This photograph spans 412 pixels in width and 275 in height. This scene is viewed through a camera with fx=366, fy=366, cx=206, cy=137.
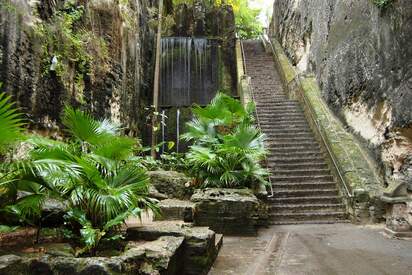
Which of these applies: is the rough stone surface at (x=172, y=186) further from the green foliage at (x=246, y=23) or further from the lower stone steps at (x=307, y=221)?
the green foliage at (x=246, y=23)

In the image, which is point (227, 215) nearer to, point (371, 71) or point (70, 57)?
point (371, 71)

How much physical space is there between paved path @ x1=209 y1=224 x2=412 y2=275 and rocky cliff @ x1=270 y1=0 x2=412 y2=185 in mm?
1614

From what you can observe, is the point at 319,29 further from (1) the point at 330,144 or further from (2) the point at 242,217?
(2) the point at 242,217

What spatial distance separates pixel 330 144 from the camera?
9016mm

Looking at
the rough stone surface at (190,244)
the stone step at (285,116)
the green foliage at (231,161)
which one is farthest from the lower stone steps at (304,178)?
the rough stone surface at (190,244)

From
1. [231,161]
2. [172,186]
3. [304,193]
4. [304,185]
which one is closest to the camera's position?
[231,161]

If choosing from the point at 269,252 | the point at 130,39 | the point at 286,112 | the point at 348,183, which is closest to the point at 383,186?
the point at 348,183

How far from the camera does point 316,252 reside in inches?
206

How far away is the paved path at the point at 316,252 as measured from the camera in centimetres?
444

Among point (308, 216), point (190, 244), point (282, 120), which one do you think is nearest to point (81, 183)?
point (190, 244)

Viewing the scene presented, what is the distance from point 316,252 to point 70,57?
6.24 metres

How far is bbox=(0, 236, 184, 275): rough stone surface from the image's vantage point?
2.70 m

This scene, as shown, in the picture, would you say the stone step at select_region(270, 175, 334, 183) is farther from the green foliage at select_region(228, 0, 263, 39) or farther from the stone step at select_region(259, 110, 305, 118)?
the green foliage at select_region(228, 0, 263, 39)

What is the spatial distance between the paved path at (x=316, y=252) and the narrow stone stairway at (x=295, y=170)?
71 cm
